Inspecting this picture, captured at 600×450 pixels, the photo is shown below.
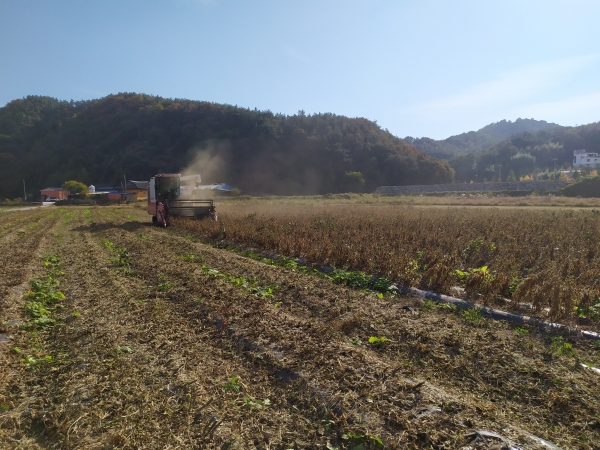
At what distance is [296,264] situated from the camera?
9.72 m

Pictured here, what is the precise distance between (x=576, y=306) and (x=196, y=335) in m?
5.79

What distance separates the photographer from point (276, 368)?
4.37 m

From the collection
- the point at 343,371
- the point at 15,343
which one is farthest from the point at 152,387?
the point at 15,343

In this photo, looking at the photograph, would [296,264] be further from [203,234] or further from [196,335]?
[203,234]

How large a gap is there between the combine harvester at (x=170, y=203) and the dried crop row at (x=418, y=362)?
1261cm

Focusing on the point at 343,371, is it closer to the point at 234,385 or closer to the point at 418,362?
the point at 418,362

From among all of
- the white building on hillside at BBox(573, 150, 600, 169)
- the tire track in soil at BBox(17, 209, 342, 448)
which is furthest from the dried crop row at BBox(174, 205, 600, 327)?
the white building on hillside at BBox(573, 150, 600, 169)

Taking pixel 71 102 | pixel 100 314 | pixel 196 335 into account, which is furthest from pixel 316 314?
pixel 71 102

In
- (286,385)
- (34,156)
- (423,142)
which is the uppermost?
(423,142)

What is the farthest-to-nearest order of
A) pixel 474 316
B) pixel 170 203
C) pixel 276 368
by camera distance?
pixel 170 203 → pixel 474 316 → pixel 276 368

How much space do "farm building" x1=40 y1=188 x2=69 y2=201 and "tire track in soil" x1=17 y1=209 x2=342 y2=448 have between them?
227ft

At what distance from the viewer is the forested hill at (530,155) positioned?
392 ft

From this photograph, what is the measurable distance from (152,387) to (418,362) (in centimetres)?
289

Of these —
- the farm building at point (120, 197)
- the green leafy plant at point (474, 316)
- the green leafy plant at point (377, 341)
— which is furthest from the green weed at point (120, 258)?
the farm building at point (120, 197)
